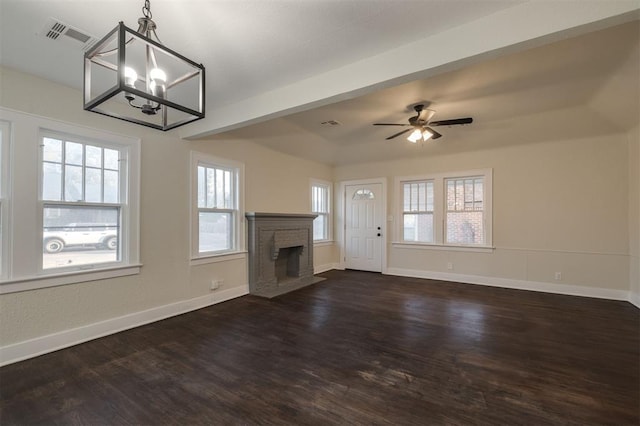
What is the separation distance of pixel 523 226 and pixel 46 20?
6539 millimetres

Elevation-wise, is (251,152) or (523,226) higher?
(251,152)

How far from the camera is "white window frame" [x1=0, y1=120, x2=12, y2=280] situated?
2484mm

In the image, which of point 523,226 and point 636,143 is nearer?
point 636,143

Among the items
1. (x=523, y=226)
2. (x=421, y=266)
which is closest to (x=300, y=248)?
(x=421, y=266)

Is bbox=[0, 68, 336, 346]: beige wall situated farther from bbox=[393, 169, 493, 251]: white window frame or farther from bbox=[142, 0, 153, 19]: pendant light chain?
bbox=[393, 169, 493, 251]: white window frame

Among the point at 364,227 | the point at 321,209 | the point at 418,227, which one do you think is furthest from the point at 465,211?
the point at 321,209

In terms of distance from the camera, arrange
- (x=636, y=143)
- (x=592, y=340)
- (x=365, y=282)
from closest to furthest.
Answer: (x=592, y=340), (x=636, y=143), (x=365, y=282)

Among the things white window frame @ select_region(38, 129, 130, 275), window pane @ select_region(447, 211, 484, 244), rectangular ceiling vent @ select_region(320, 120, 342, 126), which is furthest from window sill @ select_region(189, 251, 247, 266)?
window pane @ select_region(447, 211, 484, 244)

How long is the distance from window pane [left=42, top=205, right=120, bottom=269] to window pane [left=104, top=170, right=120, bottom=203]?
11 centimetres

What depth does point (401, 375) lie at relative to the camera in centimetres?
227

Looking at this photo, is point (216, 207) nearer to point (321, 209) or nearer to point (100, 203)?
point (100, 203)

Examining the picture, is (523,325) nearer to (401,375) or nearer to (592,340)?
(592,340)

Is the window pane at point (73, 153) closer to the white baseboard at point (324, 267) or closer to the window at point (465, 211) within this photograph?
the white baseboard at point (324, 267)

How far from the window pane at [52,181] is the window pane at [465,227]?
19.8 ft
